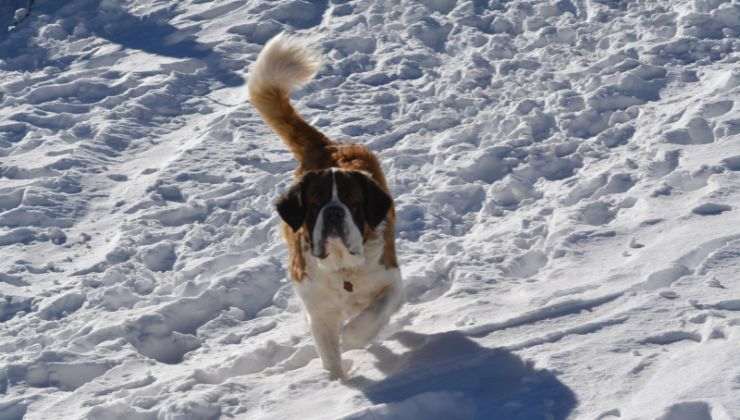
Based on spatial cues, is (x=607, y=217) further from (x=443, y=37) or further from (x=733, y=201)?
(x=443, y=37)

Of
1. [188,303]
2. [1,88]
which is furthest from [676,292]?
[1,88]

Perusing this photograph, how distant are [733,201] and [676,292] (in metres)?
1.09

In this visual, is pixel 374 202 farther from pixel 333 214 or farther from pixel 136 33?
pixel 136 33

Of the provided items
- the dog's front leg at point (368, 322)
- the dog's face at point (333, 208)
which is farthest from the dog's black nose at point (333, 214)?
the dog's front leg at point (368, 322)

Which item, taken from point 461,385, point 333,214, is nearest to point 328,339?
point 333,214

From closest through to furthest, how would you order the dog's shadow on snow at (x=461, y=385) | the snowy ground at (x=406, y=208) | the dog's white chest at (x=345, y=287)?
1. the dog's shadow on snow at (x=461, y=385)
2. the snowy ground at (x=406, y=208)
3. the dog's white chest at (x=345, y=287)

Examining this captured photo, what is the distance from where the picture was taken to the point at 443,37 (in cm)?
869

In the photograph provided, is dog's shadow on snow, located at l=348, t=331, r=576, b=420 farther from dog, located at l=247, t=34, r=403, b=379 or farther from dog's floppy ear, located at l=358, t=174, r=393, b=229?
dog's floppy ear, located at l=358, t=174, r=393, b=229

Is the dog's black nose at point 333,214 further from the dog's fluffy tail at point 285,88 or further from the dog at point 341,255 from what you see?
the dog's fluffy tail at point 285,88

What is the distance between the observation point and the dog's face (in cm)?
433

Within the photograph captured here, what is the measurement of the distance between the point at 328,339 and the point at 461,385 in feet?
2.23

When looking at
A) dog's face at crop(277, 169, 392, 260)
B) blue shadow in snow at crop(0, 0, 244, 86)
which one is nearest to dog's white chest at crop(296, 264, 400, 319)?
dog's face at crop(277, 169, 392, 260)

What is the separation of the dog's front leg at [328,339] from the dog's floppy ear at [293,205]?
17.5 inches

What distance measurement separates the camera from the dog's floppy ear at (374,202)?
14.6 ft
